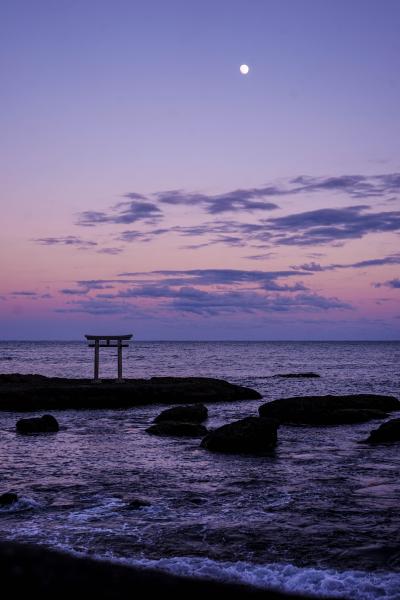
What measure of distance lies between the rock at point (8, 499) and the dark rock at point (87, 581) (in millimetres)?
12431

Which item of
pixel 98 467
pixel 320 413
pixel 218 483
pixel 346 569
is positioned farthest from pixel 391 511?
pixel 320 413

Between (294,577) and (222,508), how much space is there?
405 centimetres

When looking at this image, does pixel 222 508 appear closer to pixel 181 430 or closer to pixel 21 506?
pixel 21 506

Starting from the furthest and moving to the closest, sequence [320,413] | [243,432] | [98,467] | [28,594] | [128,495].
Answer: [320,413]
[243,432]
[98,467]
[128,495]
[28,594]

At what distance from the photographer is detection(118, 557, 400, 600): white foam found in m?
9.05

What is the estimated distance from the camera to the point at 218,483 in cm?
1588

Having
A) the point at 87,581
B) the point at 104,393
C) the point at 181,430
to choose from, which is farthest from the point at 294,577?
the point at 104,393

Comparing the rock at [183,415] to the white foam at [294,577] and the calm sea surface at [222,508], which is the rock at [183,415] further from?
the white foam at [294,577]

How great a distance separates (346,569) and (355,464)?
908cm

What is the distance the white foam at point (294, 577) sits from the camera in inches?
356

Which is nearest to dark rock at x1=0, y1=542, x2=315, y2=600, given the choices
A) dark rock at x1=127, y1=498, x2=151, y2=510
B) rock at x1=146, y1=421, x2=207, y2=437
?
dark rock at x1=127, y1=498, x2=151, y2=510

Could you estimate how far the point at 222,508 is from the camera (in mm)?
13430

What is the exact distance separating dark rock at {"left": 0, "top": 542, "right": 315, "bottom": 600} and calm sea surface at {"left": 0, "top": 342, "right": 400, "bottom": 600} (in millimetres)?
7967

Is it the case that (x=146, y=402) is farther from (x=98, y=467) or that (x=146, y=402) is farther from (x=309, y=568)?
(x=309, y=568)
